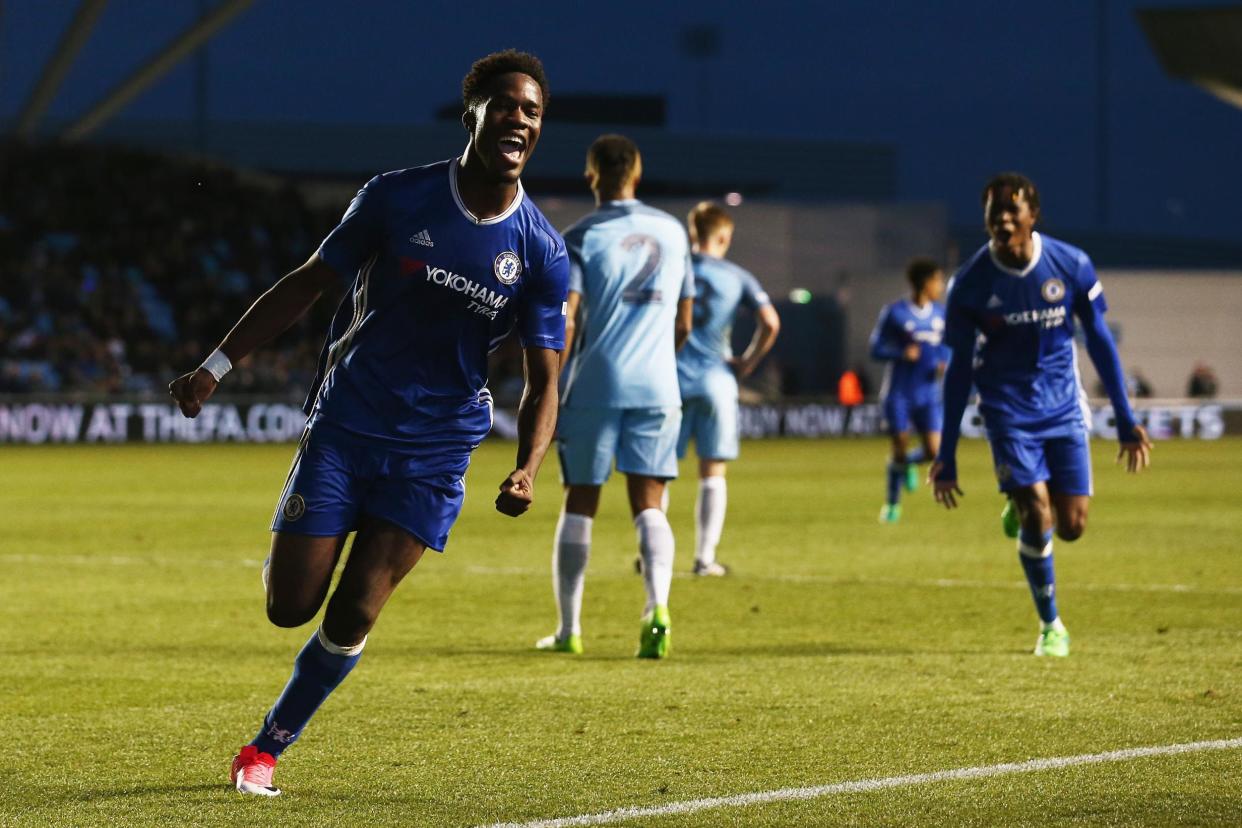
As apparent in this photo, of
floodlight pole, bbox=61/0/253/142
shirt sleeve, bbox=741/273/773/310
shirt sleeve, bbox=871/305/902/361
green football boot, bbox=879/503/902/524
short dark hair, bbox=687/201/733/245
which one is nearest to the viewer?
short dark hair, bbox=687/201/733/245

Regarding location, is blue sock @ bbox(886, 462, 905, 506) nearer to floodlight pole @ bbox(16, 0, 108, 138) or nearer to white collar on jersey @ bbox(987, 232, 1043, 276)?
white collar on jersey @ bbox(987, 232, 1043, 276)

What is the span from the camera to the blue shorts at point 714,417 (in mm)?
13258

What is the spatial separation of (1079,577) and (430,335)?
8.02 metres

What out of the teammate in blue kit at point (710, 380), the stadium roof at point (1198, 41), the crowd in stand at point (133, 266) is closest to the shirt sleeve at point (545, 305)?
the teammate in blue kit at point (710, 380)

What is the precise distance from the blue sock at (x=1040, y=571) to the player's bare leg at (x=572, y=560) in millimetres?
1957

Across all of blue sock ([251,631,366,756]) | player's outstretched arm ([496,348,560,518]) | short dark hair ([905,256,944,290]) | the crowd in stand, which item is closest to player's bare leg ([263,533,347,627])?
blue sock ([251,631,366,756])

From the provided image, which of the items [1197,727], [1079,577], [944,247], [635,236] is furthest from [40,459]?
[944,247]

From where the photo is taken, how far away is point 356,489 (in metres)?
5.82

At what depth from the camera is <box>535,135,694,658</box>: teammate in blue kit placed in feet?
30.1

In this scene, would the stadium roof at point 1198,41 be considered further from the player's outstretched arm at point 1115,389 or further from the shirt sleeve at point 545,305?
the shirt sleeve at point 545,305

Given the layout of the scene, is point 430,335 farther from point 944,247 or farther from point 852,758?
point 944,247

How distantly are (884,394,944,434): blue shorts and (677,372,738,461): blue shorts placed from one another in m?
5.93

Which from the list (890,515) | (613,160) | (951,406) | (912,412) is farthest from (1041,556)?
(912,412)

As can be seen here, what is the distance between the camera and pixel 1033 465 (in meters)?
9.23
